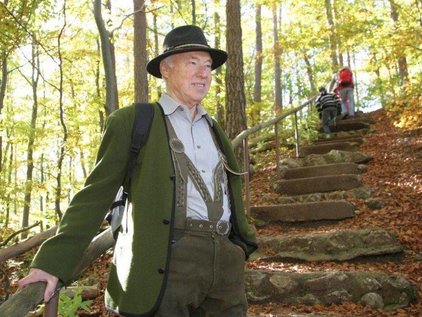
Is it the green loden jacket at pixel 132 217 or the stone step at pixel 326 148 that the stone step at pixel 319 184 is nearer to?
the stone step at pixel 326 148

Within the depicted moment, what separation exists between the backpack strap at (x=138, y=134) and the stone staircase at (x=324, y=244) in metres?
2.78

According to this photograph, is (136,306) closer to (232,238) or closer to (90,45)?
(232,238)

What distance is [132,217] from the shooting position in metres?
1.89

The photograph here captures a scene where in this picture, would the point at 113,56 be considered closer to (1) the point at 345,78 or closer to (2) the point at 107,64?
(2) the point at 107,64

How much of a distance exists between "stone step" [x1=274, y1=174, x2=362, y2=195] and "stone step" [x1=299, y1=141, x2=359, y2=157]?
2.17 meters

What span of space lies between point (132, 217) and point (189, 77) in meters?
0.78

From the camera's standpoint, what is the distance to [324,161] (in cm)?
855

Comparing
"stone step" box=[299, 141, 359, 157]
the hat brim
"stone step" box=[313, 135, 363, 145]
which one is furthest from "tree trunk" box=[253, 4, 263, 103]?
the hat brim

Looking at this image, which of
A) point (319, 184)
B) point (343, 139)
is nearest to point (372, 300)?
point (319, 184)

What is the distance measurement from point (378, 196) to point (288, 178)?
6.18 ft

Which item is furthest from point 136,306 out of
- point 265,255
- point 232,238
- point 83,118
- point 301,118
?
point 83,118

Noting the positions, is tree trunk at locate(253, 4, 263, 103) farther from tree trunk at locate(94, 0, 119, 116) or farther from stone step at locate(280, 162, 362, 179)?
tree trunk at locate(94, 0, 119, 116)

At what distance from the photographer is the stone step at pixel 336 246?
4934mm

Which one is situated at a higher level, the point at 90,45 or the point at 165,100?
the point at 90,45
